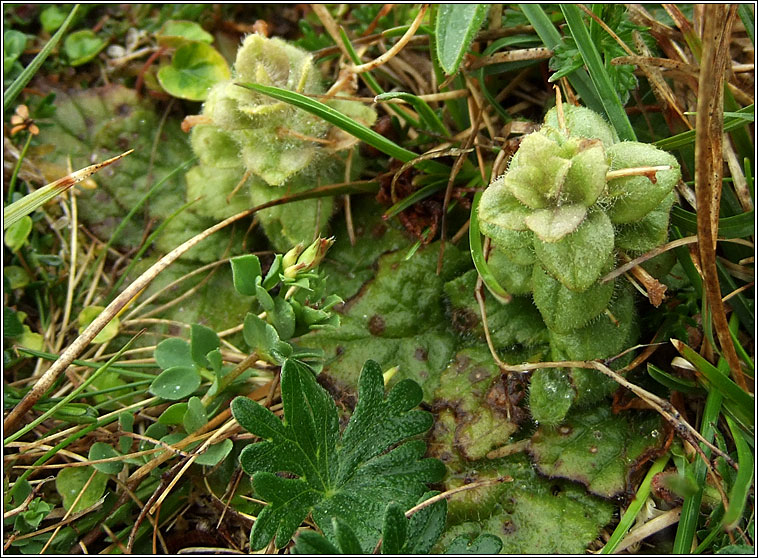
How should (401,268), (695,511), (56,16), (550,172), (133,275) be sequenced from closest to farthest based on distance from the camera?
(550,172), (695,511), (401,268), (133,275), (56,16)

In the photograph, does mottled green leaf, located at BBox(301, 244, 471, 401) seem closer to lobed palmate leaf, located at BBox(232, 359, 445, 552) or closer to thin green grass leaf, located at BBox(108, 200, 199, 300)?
lobed palmate leaf, located at BBox(232, 359, 445, 552)

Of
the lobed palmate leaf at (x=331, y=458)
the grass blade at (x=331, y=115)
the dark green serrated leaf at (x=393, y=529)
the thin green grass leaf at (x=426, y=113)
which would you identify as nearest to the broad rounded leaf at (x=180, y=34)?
the grass blade at (x=331, y=115)

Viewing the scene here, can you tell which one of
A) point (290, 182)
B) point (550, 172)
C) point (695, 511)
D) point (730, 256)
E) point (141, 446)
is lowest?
point (695, 511)

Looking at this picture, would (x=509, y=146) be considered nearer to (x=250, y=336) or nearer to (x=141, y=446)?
(x=250, y=336)

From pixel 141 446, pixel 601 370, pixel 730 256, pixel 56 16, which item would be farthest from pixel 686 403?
pixel 56 16

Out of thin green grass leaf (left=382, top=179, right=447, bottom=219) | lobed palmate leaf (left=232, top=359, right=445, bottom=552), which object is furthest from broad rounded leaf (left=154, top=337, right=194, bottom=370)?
thin green grass leaf (left=382, top=179, right=447, bottom=219)

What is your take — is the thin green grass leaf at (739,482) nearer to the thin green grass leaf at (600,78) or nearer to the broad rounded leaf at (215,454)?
the thin green grass leaf at (600,78)
